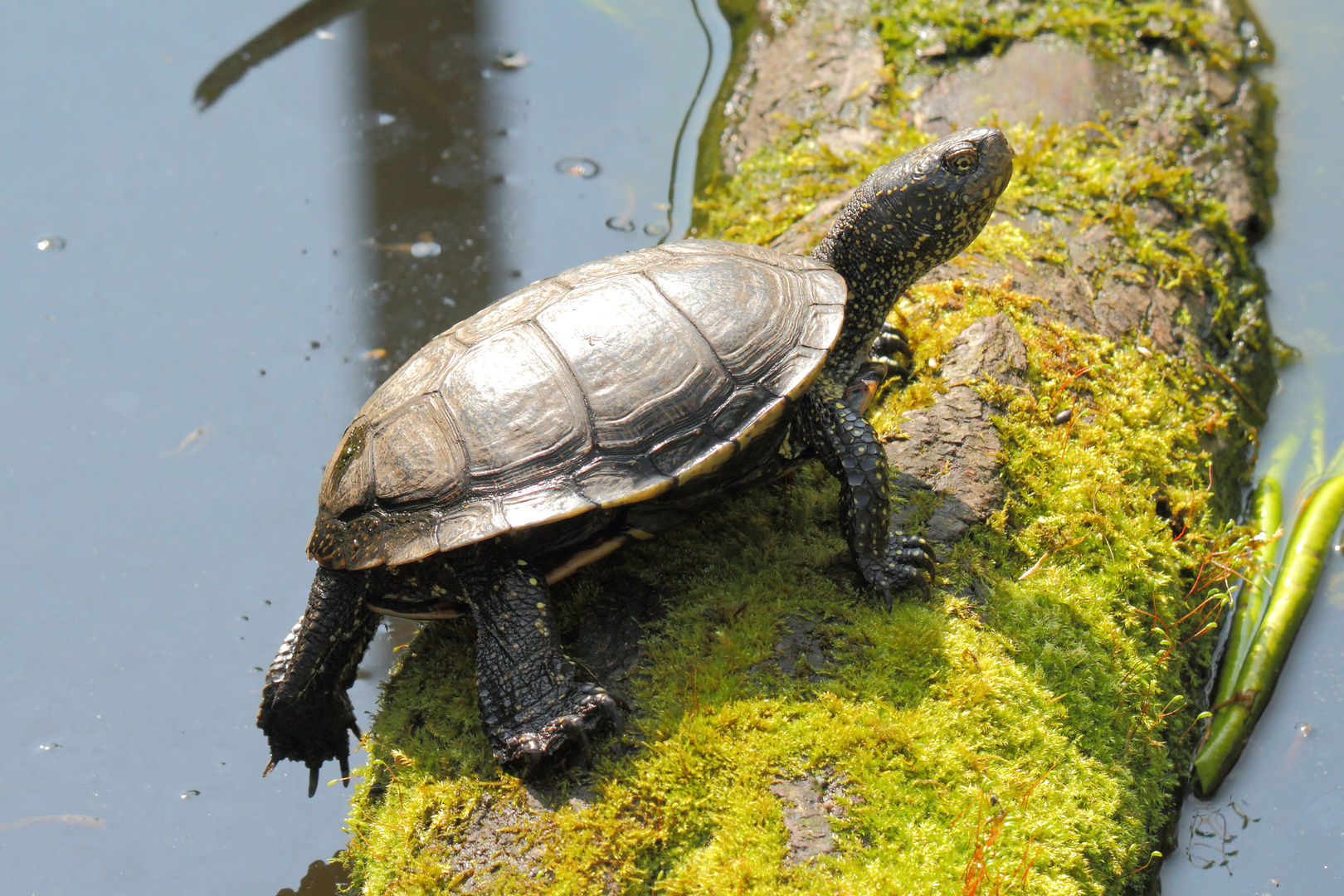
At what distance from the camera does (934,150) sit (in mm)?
3420

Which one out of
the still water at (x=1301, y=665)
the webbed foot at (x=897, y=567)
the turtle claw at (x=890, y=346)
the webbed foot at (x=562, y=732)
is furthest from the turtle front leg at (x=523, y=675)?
the still water at (x=1301, y=665)

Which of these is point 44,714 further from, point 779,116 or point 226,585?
point 779,116

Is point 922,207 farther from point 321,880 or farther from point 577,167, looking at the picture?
point 321,880

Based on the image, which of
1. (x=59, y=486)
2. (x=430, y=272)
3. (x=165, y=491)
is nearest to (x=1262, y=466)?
(x=430, y=272)

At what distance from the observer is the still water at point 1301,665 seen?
302 centimetres

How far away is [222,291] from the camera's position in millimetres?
5113

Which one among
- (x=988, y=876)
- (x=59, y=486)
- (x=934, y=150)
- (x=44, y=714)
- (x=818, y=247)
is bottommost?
(x=44, y=714)

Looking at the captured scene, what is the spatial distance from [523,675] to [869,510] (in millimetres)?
1199

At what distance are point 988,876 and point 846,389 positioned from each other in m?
1.72

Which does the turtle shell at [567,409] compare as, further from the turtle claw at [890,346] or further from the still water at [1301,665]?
the still water at [1301,665]

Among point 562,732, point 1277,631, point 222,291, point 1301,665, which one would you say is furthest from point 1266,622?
point 222,291

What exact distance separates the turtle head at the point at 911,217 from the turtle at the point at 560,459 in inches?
0.6

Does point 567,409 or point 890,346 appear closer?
point 567,409

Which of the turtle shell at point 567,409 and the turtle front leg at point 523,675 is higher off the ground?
the turtle shell at point 567,409
